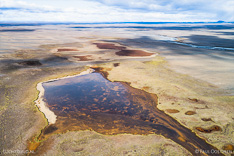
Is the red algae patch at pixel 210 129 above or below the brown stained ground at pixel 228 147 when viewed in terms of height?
above

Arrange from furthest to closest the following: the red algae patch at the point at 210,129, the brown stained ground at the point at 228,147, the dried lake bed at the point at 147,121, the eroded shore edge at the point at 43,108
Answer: the eroded shore edge at the point at 43,108 < the red algae patch at the point at 210,129 < the dried lake bed at the point at 147,121 < the brown stained ground at the point at 228,147

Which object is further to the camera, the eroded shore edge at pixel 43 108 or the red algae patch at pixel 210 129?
the eroded shore edge at pixel 43 108

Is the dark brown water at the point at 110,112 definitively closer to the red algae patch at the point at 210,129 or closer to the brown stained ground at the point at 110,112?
the brown stained ground at the point at 110,112

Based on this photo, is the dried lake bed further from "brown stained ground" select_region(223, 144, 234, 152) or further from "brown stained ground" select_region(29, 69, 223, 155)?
"brown stained ground" select_region(29, 69, 223, 155)

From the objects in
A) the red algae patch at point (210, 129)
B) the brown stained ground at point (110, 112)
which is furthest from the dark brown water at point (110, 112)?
the red algae patch at point (210, 129)

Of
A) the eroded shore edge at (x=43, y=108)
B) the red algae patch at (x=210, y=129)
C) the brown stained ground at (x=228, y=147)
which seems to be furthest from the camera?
the eroded shore edge at (x=43, y=108)

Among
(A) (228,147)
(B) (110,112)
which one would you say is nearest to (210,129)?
(A) (228,147)

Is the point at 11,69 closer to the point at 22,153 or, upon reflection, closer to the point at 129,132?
the point at 22,153

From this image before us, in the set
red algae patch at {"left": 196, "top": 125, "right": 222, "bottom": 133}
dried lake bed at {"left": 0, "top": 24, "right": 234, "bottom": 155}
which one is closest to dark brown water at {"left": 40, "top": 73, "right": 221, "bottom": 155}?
dried lake bed at {"left": 0, "top": 24, "right": 234, "bottom": 155}
